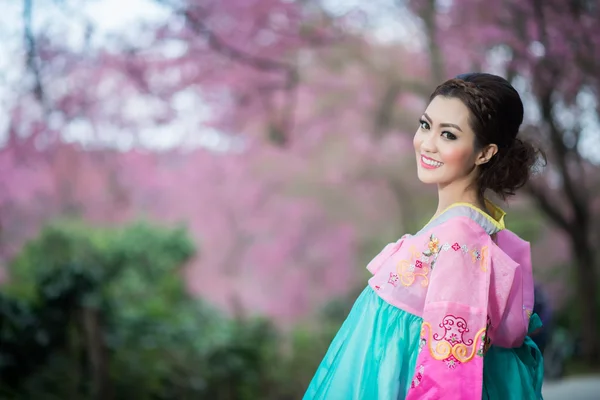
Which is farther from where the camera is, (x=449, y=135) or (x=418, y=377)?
(x=449, y=135)

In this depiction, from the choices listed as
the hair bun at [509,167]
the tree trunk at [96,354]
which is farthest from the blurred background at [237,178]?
the hair bun at [509,167]

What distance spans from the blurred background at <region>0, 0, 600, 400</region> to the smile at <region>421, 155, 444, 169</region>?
1.94m

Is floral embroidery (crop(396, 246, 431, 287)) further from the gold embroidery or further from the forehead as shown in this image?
the forehead

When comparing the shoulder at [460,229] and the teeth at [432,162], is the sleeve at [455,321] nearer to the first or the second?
the shoulder at [460,229]

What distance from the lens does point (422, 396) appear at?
43.1 inches

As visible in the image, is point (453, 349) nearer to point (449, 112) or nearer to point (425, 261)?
point (425, 261)

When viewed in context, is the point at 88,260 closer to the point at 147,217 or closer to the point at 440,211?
the point at 147,217

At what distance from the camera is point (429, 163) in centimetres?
125

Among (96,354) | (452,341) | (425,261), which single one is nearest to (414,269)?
(425,261)

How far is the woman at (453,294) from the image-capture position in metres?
1.12

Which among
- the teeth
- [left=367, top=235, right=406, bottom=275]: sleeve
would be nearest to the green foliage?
[left=367, top=235, right=406, bottom=275]: sleeve

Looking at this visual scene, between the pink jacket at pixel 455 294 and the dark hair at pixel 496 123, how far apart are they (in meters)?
0.08

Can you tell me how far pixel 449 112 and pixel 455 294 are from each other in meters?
0.31

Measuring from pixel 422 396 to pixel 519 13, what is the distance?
9.88 ft
